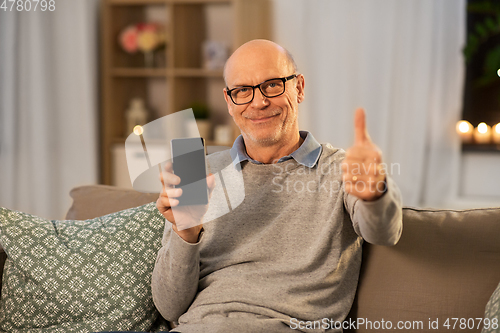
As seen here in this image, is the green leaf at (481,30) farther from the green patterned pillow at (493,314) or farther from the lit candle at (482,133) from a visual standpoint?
the green patterned pillow at (493,314)

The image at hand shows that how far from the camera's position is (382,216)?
0.94 metres

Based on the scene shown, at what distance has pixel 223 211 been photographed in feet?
4.04

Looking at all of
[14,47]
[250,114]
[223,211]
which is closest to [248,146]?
[250,114]

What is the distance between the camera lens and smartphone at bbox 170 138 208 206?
0.94 meters

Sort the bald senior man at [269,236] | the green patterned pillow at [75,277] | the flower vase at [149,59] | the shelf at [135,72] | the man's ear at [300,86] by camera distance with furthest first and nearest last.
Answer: the flower vase at [149,59] → the shelf at [135,72] → the man's ear at [300,86] → the green patterned pillow at [75,277] → the bald senior man at [269,236]

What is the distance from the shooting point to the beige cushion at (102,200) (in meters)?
1.51

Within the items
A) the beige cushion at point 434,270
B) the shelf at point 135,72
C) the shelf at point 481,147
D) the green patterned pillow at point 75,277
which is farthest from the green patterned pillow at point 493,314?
the shelf at point 135,72

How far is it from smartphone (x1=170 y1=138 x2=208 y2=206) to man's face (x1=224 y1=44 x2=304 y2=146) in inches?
13.5

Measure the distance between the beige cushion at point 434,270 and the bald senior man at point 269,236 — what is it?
68mm

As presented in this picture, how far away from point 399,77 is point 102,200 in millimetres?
2045

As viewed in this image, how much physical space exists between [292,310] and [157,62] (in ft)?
→ 8.38

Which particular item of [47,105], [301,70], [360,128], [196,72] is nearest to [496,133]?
[301,70]

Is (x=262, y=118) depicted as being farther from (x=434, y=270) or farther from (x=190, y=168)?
(x=434, y=270)

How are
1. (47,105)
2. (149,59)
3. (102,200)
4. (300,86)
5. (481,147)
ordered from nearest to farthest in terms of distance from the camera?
(300,86) < (102,200) < (481,147) < (47,105) < (149,59)
